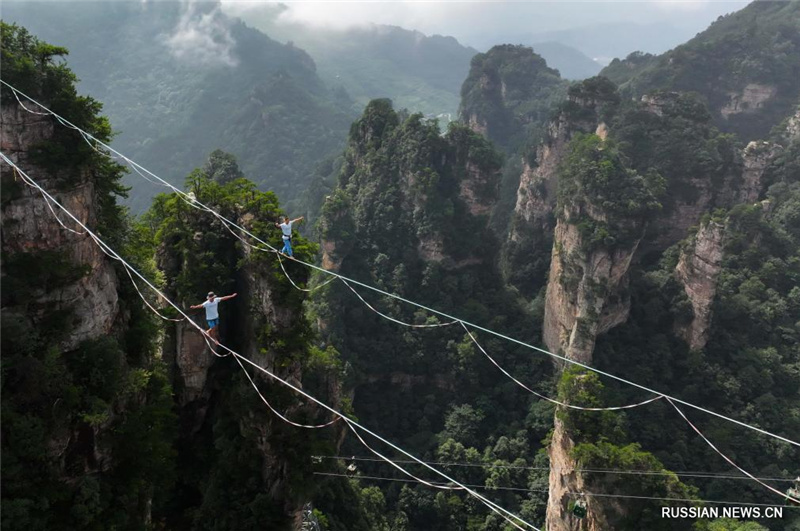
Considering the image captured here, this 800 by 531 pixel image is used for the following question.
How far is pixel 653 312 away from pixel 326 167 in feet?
179

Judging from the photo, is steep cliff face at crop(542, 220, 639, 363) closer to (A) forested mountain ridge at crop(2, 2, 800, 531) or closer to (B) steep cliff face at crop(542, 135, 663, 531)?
(B) steep cliff face at crop(542, 135, 663, 531)

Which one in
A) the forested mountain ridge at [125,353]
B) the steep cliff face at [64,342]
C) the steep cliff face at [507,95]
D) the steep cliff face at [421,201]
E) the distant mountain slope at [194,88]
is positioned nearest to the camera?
the steep cliff face at [64,342]

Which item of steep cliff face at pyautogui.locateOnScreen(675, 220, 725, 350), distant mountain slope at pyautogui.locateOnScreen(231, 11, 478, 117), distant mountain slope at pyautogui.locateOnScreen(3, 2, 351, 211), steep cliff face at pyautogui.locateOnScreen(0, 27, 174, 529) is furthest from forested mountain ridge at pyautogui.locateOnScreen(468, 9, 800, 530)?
distant mountain slope at pyautogui.locateOnScreen(231, 11, 478, 117)

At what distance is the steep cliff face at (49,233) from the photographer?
464 inches

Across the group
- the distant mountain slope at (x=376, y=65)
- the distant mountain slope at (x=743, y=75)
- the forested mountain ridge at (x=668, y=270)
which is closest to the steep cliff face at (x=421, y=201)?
the forested mountain ridge at (x=668, y=270)

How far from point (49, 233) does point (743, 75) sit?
215ft

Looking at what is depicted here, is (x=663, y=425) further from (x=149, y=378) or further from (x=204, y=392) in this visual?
(x=149, y=378)

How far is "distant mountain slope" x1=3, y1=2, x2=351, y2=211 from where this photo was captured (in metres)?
97.4

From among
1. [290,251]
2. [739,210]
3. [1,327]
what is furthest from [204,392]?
[739,210]

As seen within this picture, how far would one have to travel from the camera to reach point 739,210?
119 ft

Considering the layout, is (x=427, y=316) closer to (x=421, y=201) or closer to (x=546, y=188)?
(x=421, y=201)

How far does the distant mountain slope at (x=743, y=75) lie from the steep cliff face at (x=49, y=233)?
56002 mm

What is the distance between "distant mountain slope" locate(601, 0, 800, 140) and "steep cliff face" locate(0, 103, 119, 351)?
5600 centimetres

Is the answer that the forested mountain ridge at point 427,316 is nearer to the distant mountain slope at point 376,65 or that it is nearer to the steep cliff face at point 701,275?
the steep cliff face at point 701,275
